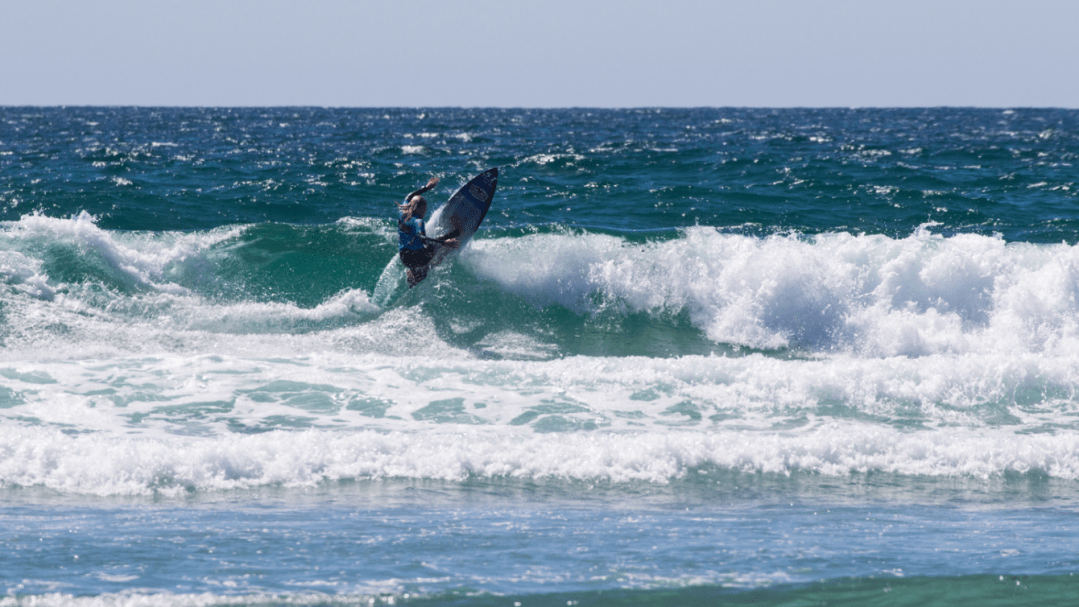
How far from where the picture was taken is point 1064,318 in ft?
46.6

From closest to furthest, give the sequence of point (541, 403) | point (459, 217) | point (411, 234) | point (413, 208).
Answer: point (541, 403) < point (413, 208) < point (411, 234) < point (459, 217)

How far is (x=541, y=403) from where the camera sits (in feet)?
33.1

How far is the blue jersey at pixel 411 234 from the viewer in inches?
551

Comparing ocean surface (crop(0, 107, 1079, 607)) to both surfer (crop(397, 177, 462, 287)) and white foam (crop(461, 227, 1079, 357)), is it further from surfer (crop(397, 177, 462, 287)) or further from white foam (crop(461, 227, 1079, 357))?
surfer (crop(397, 177, 462, 287))

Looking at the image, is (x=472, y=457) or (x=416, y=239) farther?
(x=416, y=239)

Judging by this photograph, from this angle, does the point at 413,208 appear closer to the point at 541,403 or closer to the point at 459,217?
the point at 459,217

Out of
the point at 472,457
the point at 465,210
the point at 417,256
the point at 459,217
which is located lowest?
the point at 472,457

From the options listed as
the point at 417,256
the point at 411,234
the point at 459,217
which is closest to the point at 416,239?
the point at 411,234

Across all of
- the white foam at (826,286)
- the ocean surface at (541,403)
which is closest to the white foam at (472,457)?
the ocean surface at (541,403)

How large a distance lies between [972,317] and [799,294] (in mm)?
2695

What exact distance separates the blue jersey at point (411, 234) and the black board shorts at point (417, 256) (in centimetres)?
6

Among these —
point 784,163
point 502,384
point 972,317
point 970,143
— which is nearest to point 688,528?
point 502,384

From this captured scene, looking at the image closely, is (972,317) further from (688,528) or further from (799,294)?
(688,528)

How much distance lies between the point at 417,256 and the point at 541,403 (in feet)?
17.0
